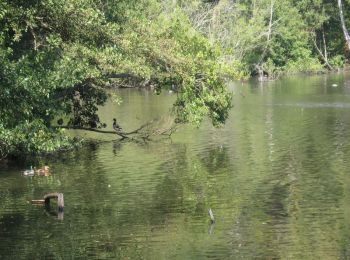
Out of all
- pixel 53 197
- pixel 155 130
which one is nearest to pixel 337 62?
pixel 155 130

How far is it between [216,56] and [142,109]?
20.8m

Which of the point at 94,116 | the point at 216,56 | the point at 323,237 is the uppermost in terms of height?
the point at 216,56

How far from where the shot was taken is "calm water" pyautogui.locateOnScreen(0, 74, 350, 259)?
19422 mm

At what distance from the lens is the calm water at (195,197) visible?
63.7 feet

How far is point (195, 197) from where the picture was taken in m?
25.6

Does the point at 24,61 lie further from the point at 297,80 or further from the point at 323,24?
the point at 323,24

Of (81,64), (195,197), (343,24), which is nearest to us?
(195,197)

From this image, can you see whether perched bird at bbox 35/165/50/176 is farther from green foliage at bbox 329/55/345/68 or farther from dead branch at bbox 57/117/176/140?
green foliage at bbox 329/55/345/68

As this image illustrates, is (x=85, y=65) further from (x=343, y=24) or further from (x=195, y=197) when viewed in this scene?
(x=343, y=24)

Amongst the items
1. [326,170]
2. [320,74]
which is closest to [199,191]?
[326,170]

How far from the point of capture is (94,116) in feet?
126

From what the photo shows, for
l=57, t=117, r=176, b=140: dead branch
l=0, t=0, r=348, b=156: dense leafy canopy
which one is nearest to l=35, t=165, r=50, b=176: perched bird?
l=0, t=0, r=348, b=156: dense leafy canopy

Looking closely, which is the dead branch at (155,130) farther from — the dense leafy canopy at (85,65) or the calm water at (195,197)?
the dense leafy canopy at (85,65)

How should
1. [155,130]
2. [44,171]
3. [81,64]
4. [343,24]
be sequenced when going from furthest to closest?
[343,24], [155,130], [44,171], [81,64]
